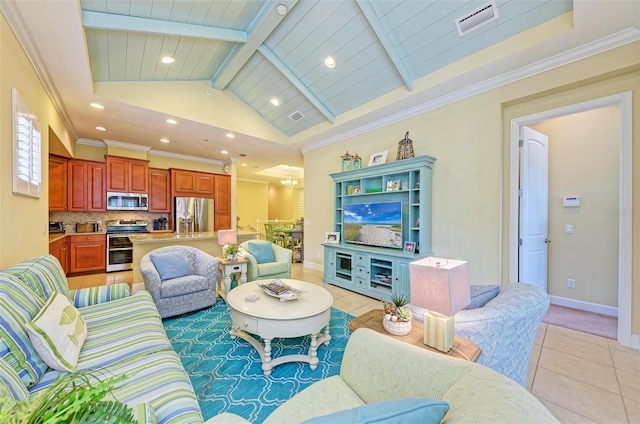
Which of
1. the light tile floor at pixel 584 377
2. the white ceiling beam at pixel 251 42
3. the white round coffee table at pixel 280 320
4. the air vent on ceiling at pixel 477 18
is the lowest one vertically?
the light tile floor at pixel 584 377

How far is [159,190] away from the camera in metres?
5.96

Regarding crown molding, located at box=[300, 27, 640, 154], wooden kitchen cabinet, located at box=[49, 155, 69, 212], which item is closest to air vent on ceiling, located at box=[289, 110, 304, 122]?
crown molding, located at box=[300, 27, 640, 154]

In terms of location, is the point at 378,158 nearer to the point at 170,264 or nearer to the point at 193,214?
the point at 170,264

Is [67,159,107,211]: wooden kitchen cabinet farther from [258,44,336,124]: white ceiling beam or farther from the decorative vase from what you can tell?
the decorative vase

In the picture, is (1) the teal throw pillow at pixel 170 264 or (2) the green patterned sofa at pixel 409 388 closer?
(2) the green patterned sofa at pixel 409 388

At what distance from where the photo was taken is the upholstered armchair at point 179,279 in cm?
281

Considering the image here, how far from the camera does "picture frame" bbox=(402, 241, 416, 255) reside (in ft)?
11.4

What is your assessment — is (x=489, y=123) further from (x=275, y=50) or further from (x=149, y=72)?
(x=149, y=72)

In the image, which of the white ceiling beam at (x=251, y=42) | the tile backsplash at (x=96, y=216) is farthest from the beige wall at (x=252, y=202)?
the white ceiling beam at (x=251, y=42)

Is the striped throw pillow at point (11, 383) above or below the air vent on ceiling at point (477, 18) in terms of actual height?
below

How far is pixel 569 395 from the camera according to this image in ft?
5.79

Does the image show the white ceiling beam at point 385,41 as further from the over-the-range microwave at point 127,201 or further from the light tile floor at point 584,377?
the over-the-range microwave at point 127,201

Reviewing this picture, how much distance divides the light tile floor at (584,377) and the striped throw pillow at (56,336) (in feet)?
9.52

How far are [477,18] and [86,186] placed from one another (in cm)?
693
